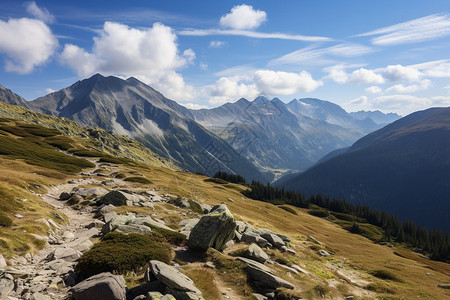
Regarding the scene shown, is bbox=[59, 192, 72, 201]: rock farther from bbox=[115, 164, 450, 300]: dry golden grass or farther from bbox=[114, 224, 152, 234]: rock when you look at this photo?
bbox=[114, 224, 152, 234]: rock

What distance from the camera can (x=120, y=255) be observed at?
591 inches

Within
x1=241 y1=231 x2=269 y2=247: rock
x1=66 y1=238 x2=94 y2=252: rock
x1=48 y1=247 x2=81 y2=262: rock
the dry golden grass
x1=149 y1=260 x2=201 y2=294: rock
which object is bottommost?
the dry golden grass

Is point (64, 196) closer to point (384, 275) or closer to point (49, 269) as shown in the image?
point (49, 269)

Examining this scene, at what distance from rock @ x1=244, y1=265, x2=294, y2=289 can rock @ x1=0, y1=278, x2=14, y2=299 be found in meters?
13.6

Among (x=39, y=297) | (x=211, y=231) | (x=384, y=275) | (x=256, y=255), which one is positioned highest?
(x=211, y=231)

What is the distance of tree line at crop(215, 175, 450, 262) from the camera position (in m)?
110

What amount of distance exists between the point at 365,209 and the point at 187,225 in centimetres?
17585

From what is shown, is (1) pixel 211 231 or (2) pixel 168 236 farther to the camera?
(2) pixel 168 236

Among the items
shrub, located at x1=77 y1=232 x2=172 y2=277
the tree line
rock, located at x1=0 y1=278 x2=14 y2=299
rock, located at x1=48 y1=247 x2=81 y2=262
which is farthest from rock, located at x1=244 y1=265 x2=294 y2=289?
the tree line

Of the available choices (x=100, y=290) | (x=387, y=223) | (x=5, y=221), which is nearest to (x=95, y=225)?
(x=5, y=221)

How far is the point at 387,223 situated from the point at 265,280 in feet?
540

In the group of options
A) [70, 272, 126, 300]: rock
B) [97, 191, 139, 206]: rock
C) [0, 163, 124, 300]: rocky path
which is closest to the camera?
[70, 272, 126, 300]: rock

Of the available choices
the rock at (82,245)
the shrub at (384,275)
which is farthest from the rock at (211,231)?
the shrub at (384,275)

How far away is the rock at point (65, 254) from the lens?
1549 cm
